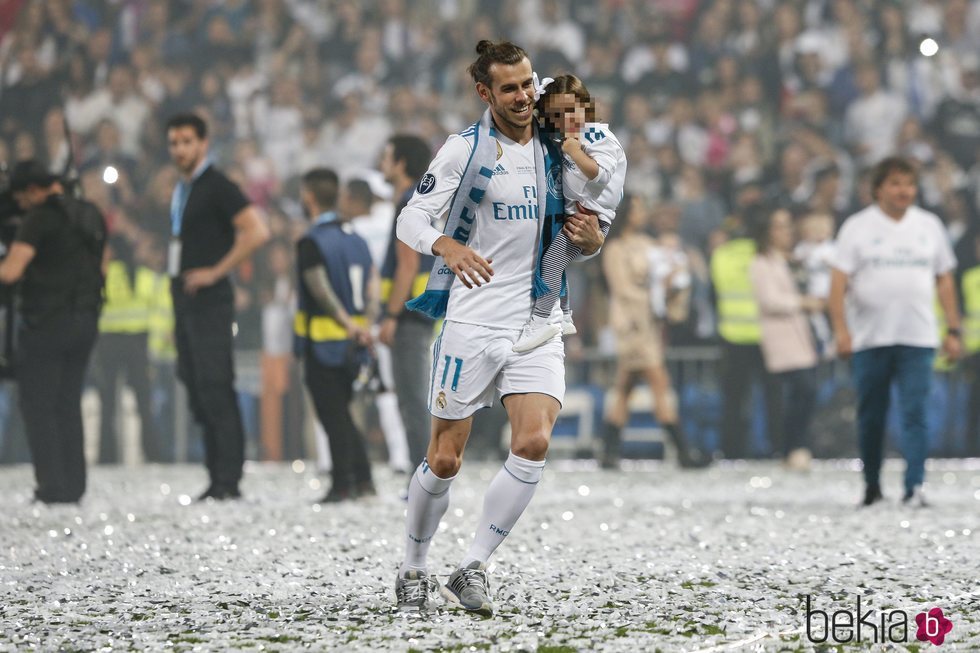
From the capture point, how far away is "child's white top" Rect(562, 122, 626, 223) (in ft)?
19.4

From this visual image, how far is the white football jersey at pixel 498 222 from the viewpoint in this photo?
587 centimetres

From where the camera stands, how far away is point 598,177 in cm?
589

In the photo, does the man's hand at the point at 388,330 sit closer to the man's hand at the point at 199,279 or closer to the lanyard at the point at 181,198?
the man's hand at the point at 199,279

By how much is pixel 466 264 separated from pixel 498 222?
409mm

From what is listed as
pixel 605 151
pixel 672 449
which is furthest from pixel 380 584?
pixel 672 449

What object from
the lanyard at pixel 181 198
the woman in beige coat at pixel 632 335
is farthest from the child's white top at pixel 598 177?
the woman in beige coat at pixel 632 335

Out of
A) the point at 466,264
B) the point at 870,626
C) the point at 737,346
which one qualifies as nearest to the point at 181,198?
the point at 466,264

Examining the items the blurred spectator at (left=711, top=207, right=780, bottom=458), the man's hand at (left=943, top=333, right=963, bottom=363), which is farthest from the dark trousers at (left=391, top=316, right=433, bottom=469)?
the blurred spectator at (left=711, top=207, right=780, bottom=458)

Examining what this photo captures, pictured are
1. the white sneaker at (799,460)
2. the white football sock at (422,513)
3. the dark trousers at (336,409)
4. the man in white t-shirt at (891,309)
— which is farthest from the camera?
the white sneaker at (799,460)

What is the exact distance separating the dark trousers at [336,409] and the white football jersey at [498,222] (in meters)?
4.70

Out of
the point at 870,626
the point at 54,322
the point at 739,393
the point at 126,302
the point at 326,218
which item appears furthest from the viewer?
the point at 126,302

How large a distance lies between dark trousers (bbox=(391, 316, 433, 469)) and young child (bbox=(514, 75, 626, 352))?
4446 mm

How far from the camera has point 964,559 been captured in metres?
7.41

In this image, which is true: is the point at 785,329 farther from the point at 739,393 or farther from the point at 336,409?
the point at 336,409
